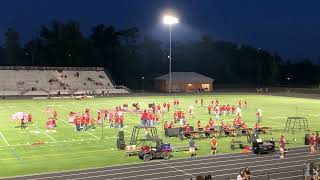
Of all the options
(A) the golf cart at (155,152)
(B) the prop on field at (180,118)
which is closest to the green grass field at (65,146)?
(A) the golf cart at (155,152)

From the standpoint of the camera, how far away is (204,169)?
77.6ft

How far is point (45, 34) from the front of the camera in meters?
120

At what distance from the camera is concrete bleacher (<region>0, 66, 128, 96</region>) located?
88000mm

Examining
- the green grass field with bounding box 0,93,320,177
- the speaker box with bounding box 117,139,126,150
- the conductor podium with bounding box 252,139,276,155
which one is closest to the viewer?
the green grass field with bounding box 0,93,320,177

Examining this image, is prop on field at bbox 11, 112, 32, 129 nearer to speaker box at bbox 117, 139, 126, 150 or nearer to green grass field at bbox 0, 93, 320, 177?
green grass field at bbox 0, 93, 320, 177

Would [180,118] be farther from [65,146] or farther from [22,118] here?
[65,146]

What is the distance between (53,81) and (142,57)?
42.0 m

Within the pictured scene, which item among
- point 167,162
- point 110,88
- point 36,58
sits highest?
point 36,58

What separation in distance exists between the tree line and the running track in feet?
274

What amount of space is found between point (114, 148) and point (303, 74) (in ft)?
362

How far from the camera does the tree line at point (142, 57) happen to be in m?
116

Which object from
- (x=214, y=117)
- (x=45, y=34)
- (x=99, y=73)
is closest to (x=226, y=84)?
(x=99, y=73)

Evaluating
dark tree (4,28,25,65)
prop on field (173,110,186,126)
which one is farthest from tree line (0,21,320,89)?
prop on field (173,110,186,126)

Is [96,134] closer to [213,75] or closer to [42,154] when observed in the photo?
[42,154]
